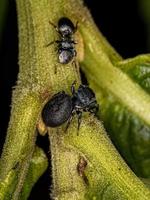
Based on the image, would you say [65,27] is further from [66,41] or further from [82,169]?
[82,169]

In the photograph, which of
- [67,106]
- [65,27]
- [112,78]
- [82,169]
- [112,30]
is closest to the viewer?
[82,169]

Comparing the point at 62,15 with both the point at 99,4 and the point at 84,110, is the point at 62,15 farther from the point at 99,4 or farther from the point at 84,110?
the point at 99,4

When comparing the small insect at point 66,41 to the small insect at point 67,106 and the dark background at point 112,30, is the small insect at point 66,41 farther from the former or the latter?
the dark background at point 112,30

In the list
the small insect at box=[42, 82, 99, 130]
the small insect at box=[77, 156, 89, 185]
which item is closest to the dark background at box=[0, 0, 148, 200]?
the small insect at box=[42, 82, 99, 130]

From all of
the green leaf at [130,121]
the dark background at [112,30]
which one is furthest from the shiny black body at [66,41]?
the dark background at [112,30]

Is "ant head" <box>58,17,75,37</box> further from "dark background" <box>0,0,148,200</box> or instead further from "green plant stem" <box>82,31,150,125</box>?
"dark background" <box>0,0,148,200</box>

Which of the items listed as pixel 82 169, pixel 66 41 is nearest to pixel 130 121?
pixel 66 41
